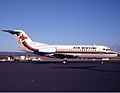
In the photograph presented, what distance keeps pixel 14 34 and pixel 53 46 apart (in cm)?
936

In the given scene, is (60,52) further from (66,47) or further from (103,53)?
(103,53)

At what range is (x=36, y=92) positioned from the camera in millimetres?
12086

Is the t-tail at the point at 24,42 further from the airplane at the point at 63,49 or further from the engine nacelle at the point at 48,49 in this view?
the engine nacelle at the point at 48,49

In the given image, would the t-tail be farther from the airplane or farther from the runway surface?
the runway surface

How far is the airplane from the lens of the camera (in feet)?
178

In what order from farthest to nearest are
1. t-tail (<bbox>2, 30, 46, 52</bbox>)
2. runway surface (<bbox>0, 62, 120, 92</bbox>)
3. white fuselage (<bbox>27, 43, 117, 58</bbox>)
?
1. t-tail (<bbox>2, 30, 46, 52</bbox>)
2. white fuselage (<bbox>27, 43, 117, 58</bbox>)
3. runway surface (<bbox>0, 62, 120, 92</bbox>)

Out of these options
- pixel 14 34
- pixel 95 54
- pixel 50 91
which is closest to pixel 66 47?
pixel 95 54

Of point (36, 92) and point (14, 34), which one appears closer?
point (36, 92)

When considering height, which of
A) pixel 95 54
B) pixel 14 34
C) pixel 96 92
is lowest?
pixel 96 92

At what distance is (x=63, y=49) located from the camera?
5500 centimetres

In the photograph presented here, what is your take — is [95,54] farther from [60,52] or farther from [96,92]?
[96,92]

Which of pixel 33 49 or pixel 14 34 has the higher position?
pixel 14 34

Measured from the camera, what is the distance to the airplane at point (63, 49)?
5431 cm

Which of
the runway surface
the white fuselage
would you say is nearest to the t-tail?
the white fuselage
